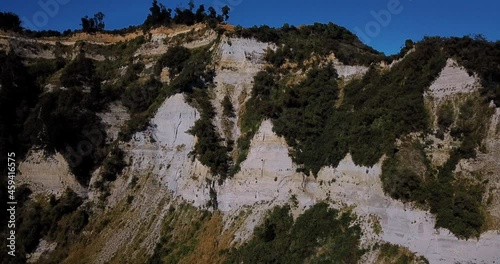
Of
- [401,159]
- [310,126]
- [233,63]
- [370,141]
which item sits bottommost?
[401,159]

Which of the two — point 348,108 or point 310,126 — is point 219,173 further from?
point 348,108

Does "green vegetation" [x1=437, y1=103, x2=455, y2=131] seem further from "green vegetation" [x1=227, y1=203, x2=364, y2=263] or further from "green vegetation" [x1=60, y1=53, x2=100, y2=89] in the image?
"green vegetation" [x1=60, y1=53, x2=100, y2=89]

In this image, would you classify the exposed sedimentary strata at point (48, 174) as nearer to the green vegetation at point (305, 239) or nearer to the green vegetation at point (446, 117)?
the green vegetation at point (305, 239)

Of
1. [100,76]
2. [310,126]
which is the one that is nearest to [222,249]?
[310,126]

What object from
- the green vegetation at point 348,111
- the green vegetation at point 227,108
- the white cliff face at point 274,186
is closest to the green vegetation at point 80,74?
the white cliff face at point 274,186

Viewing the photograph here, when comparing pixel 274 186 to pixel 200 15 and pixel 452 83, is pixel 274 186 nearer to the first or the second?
pixel 452 83

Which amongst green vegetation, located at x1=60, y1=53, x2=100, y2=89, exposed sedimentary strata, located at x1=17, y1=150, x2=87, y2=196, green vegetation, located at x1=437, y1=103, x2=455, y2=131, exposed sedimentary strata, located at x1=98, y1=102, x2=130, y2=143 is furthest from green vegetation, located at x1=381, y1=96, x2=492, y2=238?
green vegetation, located at x1=60, y1=53, x2=100, y2=89
